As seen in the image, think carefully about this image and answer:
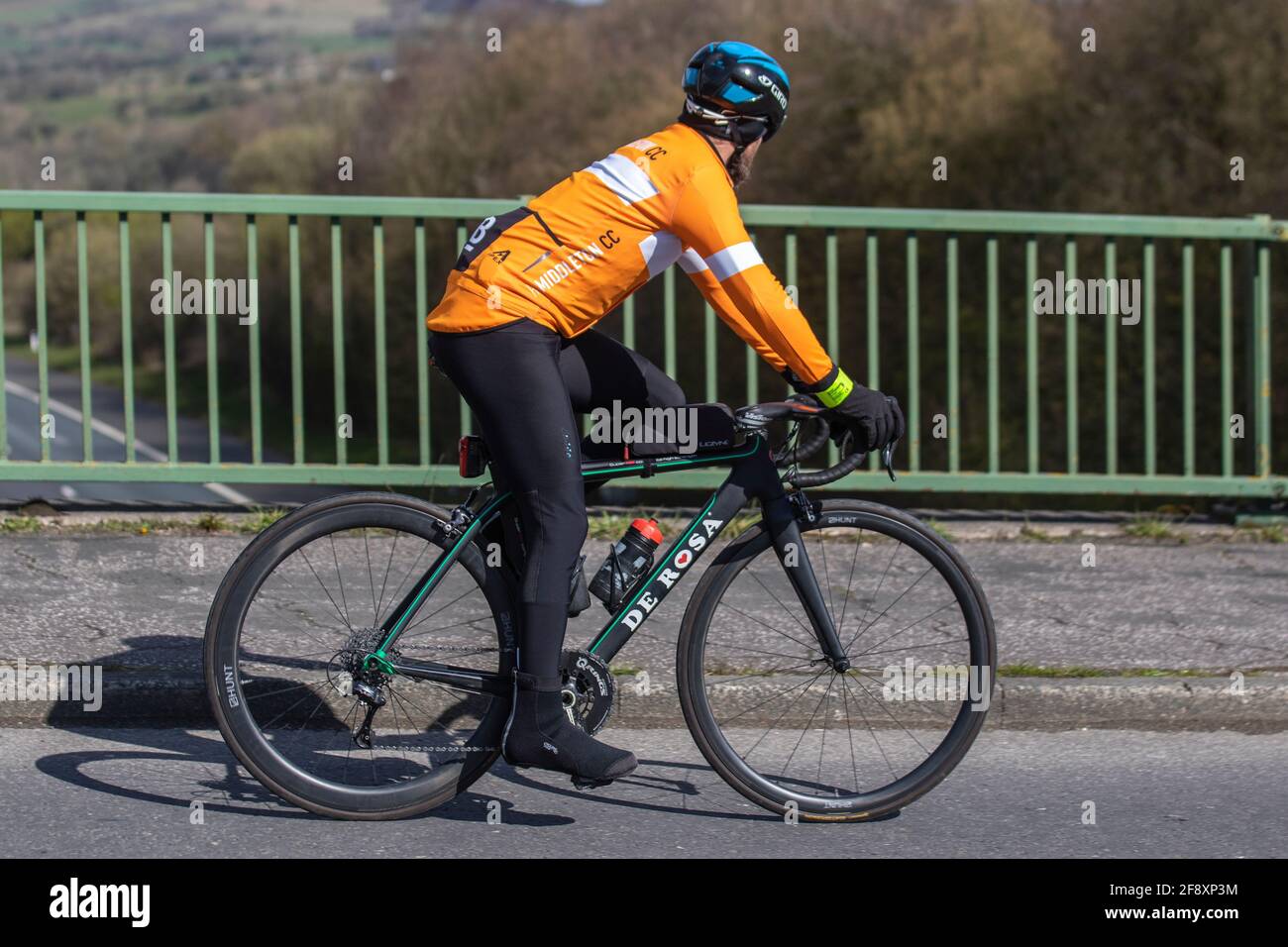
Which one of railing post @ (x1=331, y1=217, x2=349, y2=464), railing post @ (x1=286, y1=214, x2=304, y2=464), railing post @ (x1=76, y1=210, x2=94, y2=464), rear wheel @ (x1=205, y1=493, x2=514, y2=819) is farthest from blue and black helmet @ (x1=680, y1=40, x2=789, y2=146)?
railing post @ (x1=76, y1=210, x2=94, y2=464)

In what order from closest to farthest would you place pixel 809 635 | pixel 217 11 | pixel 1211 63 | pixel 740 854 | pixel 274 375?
pixel 740 854
pixel 809 635
pixel 1211 63
pixel 274 375
pixel 217 11

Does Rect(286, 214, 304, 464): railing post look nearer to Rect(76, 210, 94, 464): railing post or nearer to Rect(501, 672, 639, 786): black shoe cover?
Rect(76, 210, 94, 464): railing post

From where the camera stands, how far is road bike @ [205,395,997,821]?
4238mm

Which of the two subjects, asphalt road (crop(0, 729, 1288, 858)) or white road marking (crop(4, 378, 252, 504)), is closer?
asphalt road (crop(0, 729, 1288, 858))

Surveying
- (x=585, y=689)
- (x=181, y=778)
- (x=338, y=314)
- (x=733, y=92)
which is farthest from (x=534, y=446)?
(x=338, y=314)

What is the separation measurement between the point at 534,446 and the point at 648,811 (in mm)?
1058

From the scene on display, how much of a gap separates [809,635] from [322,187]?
162 feet

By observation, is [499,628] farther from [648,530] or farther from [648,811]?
[648,811]

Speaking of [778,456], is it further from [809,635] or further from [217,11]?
[217,11]

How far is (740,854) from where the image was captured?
4133mm

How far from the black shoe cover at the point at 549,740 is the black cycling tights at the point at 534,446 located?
0.05 m

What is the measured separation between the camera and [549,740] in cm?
416

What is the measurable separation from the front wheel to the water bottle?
16 centimetres

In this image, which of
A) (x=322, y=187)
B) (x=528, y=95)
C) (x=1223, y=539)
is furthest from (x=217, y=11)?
(x=1223, y=539)
